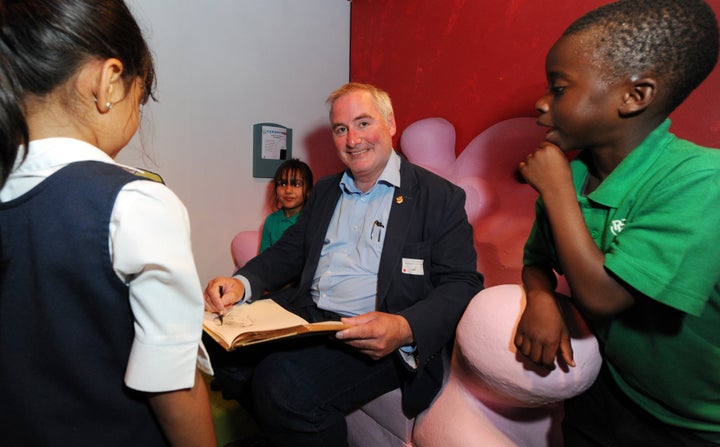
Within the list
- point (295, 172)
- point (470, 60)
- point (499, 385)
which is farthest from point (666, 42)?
point (295, 172)

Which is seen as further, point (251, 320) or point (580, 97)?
point (251, 320)

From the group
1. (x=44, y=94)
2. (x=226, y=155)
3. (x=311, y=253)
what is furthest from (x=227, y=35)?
(x=44, y=94)

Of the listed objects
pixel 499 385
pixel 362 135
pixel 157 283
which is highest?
pixel 362 135

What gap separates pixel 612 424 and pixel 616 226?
1.43ft

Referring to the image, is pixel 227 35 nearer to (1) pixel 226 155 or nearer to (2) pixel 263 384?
(1) pixel 226 155

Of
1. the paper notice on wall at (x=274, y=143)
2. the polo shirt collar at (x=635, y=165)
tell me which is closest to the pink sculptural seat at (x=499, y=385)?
the polo shirt collar at (x=635, y=165)

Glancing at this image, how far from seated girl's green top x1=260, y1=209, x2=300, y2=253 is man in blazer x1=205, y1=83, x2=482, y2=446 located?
0.62m

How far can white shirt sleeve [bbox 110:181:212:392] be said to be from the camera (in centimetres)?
50

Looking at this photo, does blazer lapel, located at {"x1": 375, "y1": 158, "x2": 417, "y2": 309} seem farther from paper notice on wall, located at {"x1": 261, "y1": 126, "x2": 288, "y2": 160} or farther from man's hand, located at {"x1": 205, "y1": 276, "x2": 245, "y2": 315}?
paper notice on wall, located at {"x1": 261, "y1": 126, "x2": 288, "y2": 160}

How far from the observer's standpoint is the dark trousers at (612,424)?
756 mm

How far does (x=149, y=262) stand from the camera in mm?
500

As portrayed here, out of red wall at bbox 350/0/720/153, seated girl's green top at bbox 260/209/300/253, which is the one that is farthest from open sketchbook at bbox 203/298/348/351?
red wall at bbox 350/0/720/153

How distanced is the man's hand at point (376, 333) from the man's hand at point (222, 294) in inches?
17.3

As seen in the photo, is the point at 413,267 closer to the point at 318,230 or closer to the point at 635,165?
the point at 318,230
